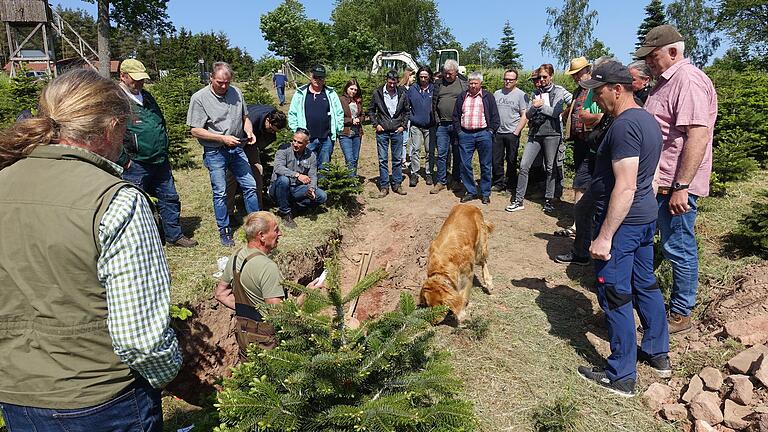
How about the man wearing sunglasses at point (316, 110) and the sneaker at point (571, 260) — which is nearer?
the sneaker at point (571, 260)

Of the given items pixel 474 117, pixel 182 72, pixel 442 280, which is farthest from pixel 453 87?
pixel 182 72

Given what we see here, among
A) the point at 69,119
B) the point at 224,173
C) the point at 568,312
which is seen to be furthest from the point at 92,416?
the point at 224,173

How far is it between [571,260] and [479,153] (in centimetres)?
294

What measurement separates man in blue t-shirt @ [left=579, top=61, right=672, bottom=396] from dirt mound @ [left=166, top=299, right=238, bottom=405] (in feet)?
12.4

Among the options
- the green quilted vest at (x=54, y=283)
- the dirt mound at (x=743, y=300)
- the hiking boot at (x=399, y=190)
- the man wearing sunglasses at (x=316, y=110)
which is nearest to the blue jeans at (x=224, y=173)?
the man wearing sunglasses at (x=316, y=110)

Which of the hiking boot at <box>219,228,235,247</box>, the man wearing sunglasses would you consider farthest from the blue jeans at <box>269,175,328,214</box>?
the hiking boot at <box>219,228,235,247</box>

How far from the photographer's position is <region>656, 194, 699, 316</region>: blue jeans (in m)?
3.84

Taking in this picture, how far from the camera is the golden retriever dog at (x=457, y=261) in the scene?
14.3 ft

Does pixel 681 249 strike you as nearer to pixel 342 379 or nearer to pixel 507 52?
pixel 342 379

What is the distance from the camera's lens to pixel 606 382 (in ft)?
11.1

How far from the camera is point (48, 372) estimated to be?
1.59 metres

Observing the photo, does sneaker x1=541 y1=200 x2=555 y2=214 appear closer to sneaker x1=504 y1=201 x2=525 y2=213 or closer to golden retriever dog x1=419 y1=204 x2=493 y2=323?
sneaker x1=504 y1=201 x2=525 y2=213

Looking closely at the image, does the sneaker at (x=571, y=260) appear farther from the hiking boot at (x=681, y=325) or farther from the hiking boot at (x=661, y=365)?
the hiking boot at (x=661, y=365)

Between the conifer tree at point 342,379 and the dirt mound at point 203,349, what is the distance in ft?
8.73
